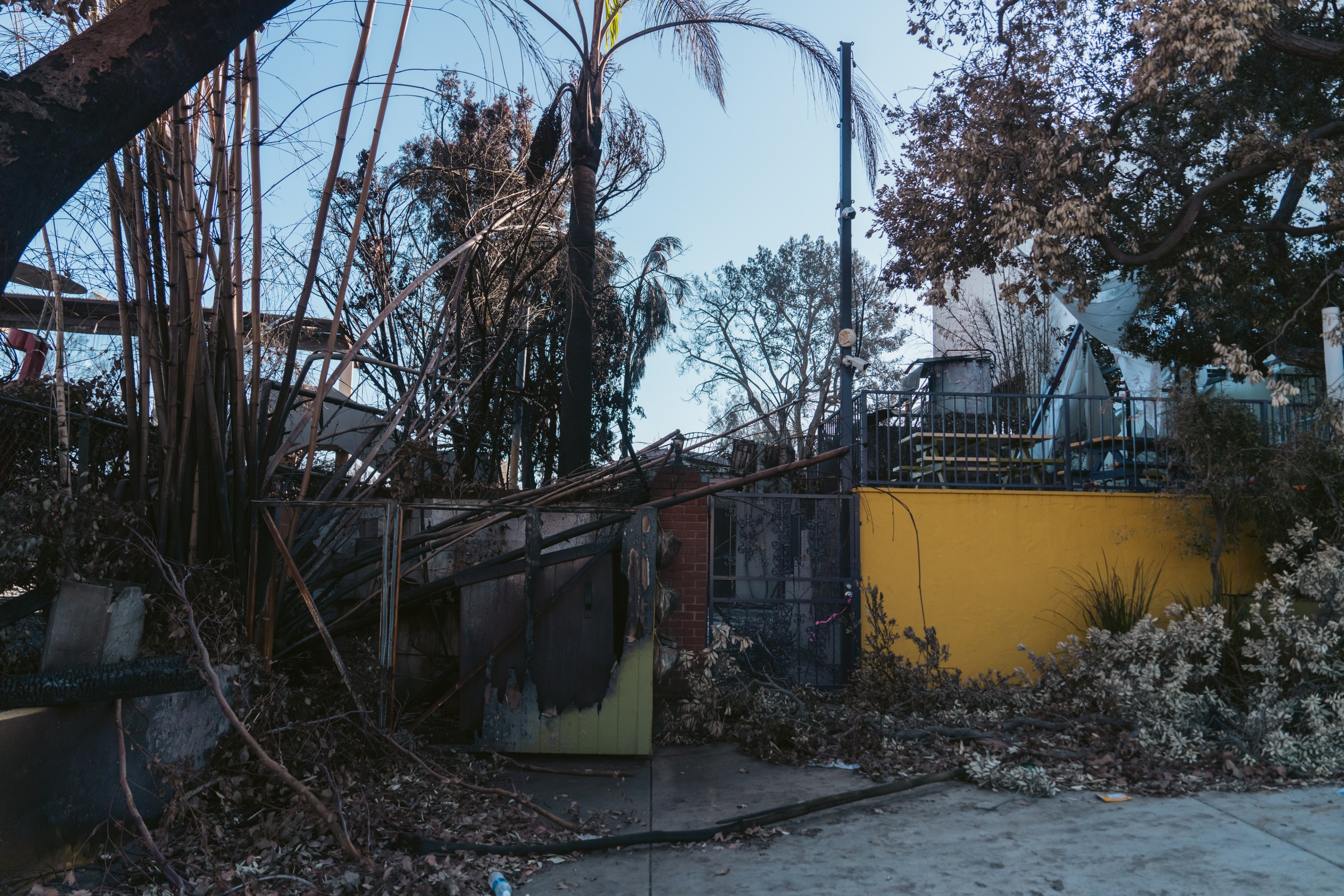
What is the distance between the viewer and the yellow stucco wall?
8.38m

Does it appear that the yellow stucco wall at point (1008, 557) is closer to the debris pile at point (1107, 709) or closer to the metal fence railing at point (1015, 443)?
the metal fence railing at point (1015, 443)

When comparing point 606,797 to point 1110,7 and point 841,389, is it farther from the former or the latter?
point 1110,7

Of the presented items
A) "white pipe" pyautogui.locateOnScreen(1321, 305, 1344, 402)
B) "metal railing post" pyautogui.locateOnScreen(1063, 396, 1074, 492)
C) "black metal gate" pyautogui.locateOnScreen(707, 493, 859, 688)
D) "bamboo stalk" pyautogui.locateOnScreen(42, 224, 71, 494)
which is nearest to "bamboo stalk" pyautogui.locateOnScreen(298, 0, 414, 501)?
"bamboo stalk" pyautogui.locateOnScreen(42, 224, 71, 494)

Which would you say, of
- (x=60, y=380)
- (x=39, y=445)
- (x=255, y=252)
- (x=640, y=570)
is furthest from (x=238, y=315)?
(x=640, y=570)

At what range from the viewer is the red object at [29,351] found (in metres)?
5.49

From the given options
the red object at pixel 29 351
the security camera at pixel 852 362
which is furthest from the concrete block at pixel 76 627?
the security camera at pixel 852 362

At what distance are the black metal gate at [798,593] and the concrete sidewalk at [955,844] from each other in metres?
2.38

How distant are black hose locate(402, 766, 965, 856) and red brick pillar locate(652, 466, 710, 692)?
249 cm

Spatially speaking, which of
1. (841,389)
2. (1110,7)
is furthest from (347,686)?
(1110,7)

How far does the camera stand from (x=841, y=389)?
9.46 meters

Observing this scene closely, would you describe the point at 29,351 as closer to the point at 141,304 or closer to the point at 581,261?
the point at 141,304

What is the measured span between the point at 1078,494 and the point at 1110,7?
5.10 meters

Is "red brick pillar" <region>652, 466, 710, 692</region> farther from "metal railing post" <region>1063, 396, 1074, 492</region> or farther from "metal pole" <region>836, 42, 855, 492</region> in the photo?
"metal railing post" <region>1063, 396, 1074, 492</region>

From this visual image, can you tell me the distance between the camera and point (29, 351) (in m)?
5.90
